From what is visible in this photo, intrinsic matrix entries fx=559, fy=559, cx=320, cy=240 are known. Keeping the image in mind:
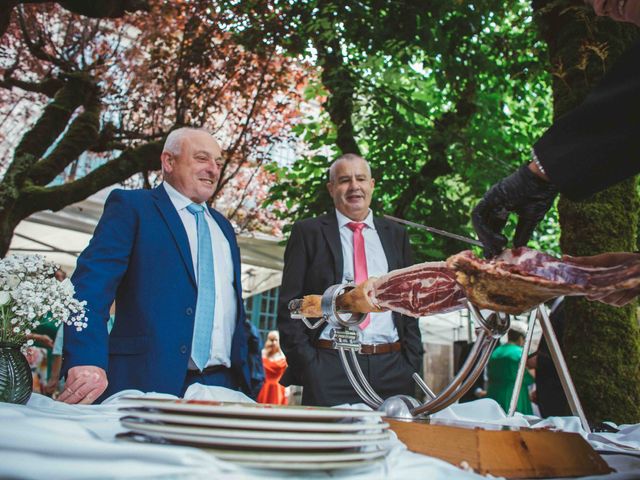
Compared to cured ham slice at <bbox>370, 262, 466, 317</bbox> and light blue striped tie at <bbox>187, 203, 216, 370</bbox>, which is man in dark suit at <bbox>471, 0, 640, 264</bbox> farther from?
light blue striped tie at <bbox>187, 203, 216, 370</bbox>

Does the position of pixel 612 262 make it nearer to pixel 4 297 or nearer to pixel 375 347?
pixel 4 297

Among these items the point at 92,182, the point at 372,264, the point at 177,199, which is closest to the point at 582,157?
the point at 177,199

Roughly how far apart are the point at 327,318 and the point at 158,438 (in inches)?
32.2

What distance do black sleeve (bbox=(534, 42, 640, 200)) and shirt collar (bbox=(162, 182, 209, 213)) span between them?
2.16 meters

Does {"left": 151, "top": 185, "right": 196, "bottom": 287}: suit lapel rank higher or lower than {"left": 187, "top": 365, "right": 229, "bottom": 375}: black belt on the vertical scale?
higher

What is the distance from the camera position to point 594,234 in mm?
3539

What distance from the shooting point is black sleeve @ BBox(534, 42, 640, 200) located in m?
1.07

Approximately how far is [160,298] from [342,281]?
935 mm

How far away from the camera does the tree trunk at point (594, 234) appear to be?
3.31m

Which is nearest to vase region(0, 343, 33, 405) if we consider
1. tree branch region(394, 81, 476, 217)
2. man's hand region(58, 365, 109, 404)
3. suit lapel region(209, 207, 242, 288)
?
man's hand region(58, 365, 109, 404)

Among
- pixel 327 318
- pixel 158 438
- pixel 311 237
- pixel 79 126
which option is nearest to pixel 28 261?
pixel 327 318

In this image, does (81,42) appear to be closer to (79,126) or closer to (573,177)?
(79,126)

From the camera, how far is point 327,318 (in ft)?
5.40

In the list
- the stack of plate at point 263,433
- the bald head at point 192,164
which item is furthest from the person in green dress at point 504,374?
the stack of plate at point 263,433
